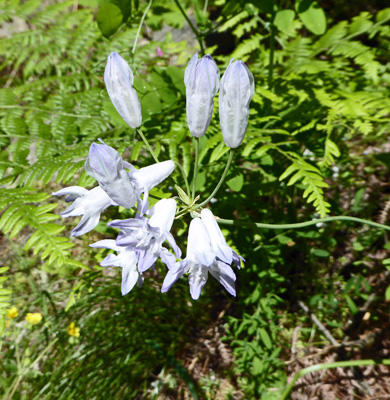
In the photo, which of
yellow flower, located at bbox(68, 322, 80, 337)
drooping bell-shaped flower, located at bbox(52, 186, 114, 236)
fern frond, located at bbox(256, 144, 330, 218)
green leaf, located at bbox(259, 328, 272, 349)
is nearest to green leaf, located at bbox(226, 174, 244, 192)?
→ fern frond, located at bbox(256, 144, 330, 218)

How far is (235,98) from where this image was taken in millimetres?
824

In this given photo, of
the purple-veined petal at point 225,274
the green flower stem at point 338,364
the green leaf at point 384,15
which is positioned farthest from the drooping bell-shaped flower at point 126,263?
the green leaf at point 384,15

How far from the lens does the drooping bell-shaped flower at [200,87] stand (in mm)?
829

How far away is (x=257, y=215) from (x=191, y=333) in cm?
103

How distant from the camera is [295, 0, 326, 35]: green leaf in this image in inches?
61.0

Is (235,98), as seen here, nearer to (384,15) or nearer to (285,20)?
(285,20)

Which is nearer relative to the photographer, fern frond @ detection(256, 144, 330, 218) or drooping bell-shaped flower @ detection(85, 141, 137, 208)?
drooping bell-shaped flower @ detection(85, 141, 137, 208)

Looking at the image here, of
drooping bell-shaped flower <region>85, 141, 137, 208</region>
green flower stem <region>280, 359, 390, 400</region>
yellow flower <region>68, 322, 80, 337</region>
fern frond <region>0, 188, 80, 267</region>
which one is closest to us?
drooping bell-shaped flower <region>85, 141, 137, 208</region>

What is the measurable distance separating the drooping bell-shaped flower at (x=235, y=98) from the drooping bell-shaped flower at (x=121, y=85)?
0.25 metres

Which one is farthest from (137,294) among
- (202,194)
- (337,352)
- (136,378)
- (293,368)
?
(337,352)

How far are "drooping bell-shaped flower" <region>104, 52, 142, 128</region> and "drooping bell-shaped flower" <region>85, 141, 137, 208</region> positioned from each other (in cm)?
22

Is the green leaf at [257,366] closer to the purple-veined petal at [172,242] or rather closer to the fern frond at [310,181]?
the fern frond at [310,181]

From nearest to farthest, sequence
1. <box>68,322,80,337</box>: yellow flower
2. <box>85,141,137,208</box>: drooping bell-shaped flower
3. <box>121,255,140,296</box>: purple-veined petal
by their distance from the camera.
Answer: <box>85,141,137,208</box>: drooping bell-shaped flower → <box>121,255,140,296</box>: purple-veined petal → <box>68,322,80,337</box>: yellow flower

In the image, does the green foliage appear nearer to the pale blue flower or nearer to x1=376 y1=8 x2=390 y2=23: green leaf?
x1=376 y1=8 x2=390 y2=23: green leaf
